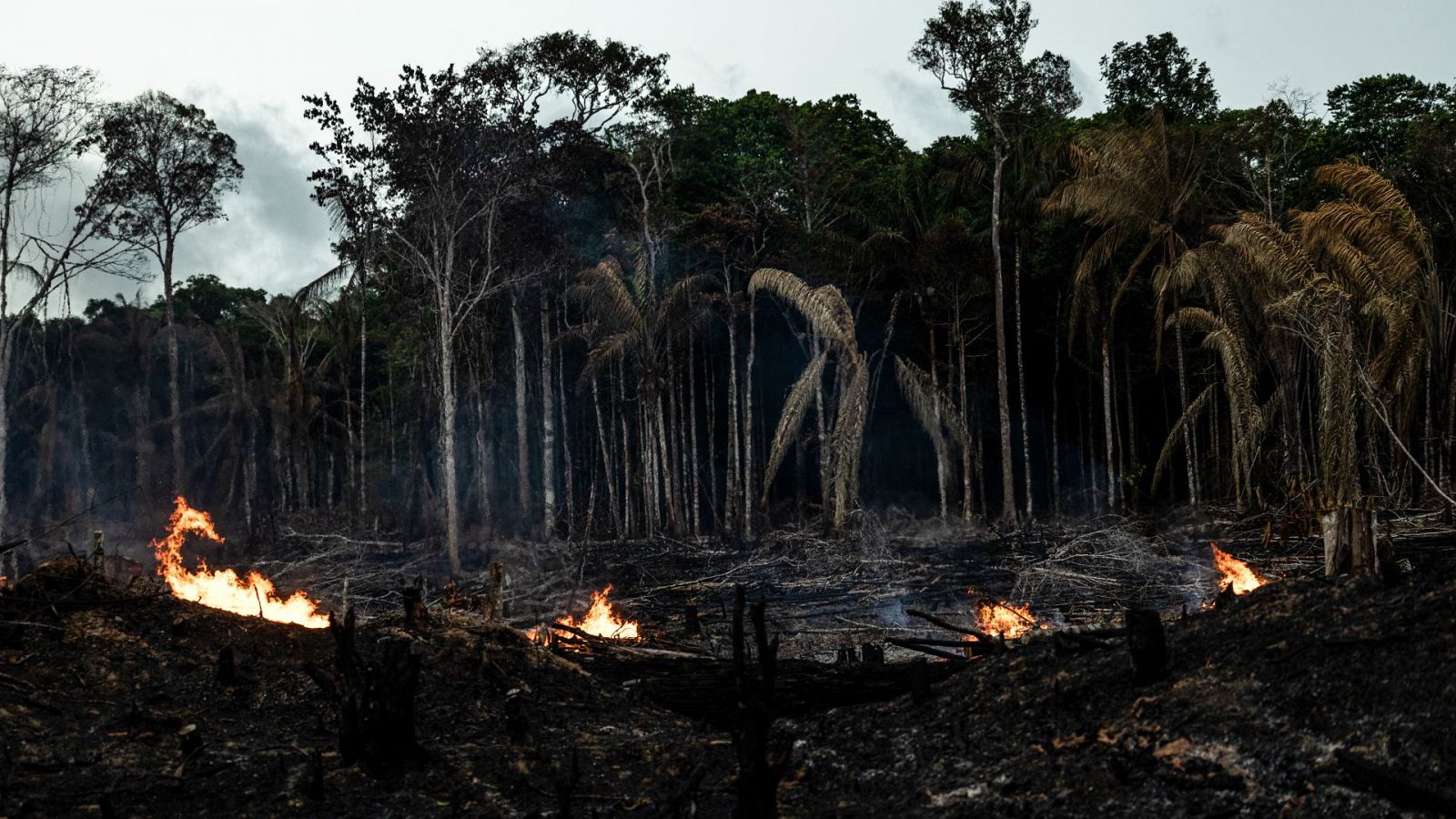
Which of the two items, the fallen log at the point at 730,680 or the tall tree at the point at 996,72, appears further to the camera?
the tall tree at the point at 996,72

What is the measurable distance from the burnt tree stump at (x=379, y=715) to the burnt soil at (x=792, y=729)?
0.46 feet

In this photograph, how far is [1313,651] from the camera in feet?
19.4

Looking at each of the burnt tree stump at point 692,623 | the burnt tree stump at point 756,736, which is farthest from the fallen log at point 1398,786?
the burnt tree stump at point 692,623

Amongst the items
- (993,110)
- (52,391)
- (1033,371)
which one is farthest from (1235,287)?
(52,391)

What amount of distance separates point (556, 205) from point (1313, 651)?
24.2 metres

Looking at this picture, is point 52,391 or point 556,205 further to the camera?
point 52,391

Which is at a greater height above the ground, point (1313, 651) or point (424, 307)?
point (424, 307)

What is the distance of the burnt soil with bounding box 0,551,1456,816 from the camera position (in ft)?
17.2

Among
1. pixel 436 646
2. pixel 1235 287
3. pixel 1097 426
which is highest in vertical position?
pixel 1235 287

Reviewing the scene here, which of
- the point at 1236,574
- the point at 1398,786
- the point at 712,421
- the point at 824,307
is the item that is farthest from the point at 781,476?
the point at 1398,786

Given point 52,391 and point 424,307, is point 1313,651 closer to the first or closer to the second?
point 424,307

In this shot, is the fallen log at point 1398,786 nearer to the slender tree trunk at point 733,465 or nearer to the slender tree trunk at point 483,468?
the slender tree trunk at point 733,465

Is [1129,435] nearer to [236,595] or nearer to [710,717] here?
[710,717]

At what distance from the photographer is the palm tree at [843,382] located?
18.5 m
